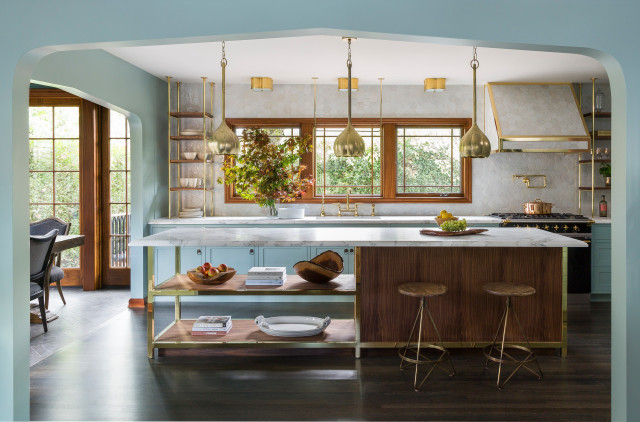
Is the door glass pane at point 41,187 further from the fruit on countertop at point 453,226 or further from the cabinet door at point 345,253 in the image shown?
the fruit on countertop at point 453,226

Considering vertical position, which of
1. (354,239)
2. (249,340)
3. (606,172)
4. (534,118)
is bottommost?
(249,340)

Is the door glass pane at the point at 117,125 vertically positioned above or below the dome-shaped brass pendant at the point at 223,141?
above

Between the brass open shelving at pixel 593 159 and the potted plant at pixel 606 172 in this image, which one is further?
the potted plant at pixel 606 172

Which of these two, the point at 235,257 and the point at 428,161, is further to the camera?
the point at 428,161

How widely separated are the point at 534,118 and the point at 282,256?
3.52 meters

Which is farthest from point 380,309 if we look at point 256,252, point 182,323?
point 256,252

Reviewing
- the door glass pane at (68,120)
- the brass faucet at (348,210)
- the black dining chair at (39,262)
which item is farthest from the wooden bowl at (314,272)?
the door glass pane at (68,120)

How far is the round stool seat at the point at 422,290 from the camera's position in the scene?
12.4 ft

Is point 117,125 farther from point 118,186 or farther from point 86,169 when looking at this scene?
point 118,186

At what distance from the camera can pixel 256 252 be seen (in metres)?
6.21

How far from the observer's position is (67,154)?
718cm

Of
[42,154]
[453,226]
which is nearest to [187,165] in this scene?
[42,154]

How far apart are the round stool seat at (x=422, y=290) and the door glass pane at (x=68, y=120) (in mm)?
5265

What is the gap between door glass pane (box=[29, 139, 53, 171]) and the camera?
7150 millimetres
